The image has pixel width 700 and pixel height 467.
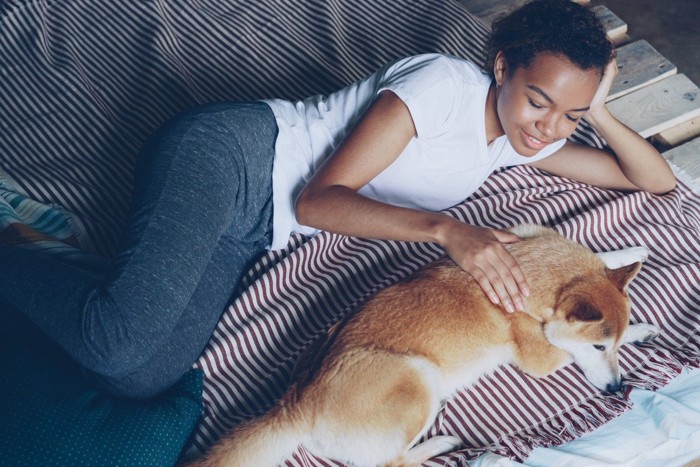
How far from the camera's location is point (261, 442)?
175 cm

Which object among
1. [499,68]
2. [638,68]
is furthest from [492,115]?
[638,68]

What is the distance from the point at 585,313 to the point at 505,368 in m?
0.39

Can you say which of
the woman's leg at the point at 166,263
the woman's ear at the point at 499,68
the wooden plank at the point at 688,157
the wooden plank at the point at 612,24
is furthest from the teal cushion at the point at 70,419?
the wooden plank at the point at 612,24

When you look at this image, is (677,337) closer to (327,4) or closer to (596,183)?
(596,183)

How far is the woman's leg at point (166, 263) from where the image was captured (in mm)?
1758

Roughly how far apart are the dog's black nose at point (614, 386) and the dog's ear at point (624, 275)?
0.96 feet

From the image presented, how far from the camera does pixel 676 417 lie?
2070 millimetres

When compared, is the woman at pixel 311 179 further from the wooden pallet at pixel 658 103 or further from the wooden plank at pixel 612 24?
the wooden plank at pixel 612 24

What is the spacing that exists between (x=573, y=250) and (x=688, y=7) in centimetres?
323

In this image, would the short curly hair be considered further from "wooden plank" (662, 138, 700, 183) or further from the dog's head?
"wooden plank" (662, 138, 700, 183)

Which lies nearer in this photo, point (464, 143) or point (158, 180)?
point (158, 180)

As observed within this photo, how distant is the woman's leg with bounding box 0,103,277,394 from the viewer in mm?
1758

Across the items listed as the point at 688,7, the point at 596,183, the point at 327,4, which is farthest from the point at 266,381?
the point at 688,7

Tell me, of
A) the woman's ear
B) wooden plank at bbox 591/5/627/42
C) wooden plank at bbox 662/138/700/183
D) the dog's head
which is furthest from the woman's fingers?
wooden plank at bbox 591/5/627/42
